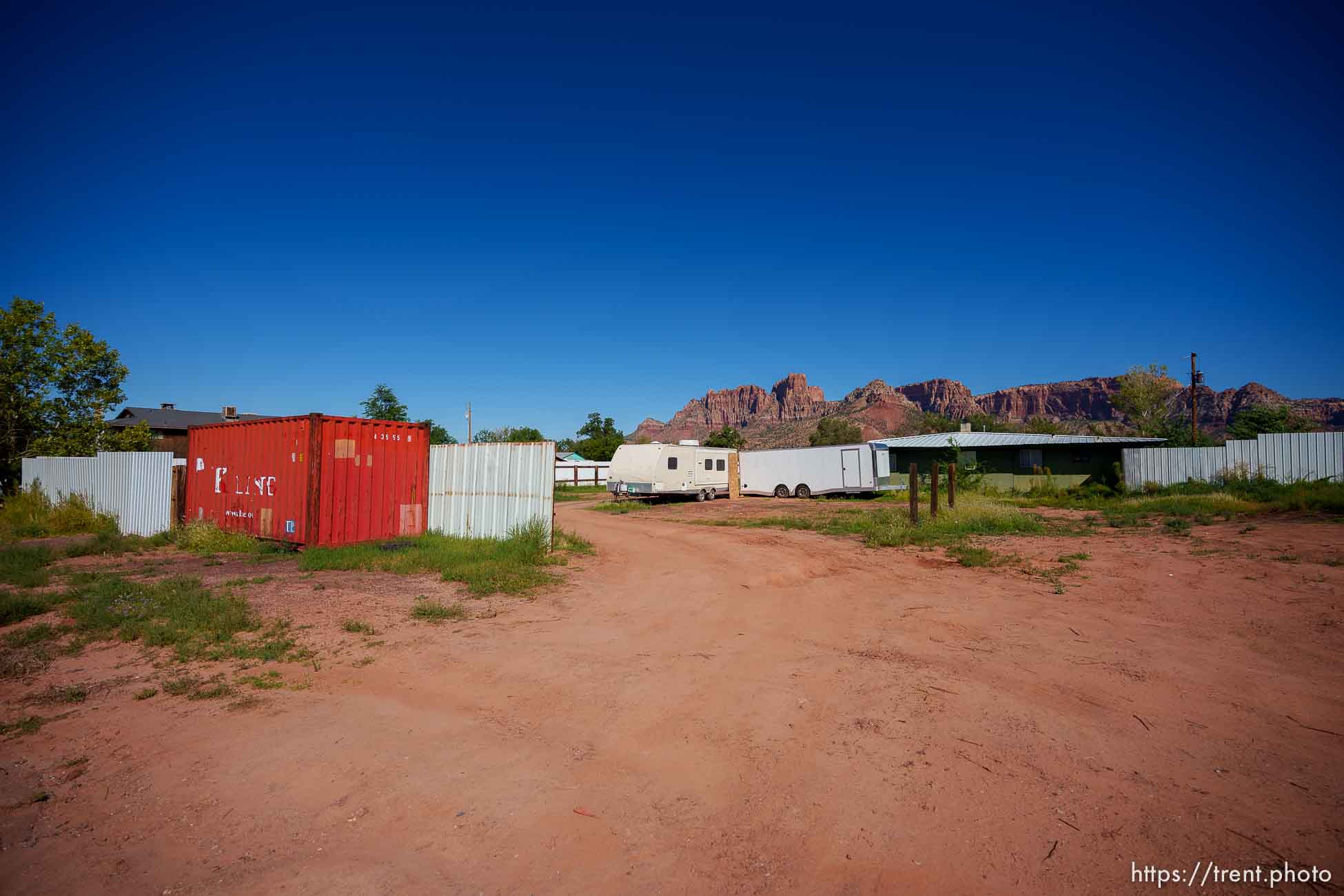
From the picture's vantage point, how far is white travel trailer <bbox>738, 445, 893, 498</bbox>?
90.2ft

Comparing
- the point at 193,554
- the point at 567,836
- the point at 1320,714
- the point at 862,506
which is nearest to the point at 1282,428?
the point at 862,506

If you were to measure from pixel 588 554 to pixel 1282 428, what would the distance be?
144ft

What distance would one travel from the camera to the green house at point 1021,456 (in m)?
28.8

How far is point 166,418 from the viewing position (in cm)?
4556

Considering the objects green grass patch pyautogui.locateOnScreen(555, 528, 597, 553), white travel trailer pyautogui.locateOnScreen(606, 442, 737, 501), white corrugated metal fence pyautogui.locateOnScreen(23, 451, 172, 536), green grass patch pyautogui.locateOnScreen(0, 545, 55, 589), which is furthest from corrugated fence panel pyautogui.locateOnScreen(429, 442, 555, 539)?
white travel trailer pyautogui.locateOnScreen(606, 442, 737, 501)

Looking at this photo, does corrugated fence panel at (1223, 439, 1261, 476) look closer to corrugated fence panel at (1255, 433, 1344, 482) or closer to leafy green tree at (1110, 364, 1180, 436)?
corrugated fence panel at (1255, 433, 1344, 482)

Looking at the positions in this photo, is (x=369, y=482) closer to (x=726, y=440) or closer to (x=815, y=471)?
(x=815, y=471)

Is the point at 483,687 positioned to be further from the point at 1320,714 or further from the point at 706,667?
the point at 1320,714

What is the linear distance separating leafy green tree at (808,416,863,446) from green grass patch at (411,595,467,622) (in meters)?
61.8

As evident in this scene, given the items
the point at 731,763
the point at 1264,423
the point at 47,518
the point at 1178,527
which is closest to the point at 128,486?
the point at 47,518

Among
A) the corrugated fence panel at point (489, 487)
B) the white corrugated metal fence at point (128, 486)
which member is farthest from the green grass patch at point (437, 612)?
the white corrugated metal fence at point (128, 486)

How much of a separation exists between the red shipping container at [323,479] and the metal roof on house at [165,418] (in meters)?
33.5

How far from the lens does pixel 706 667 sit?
19.4 feet

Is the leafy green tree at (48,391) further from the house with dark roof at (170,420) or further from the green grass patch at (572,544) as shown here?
the green grass patch at (572,544)
